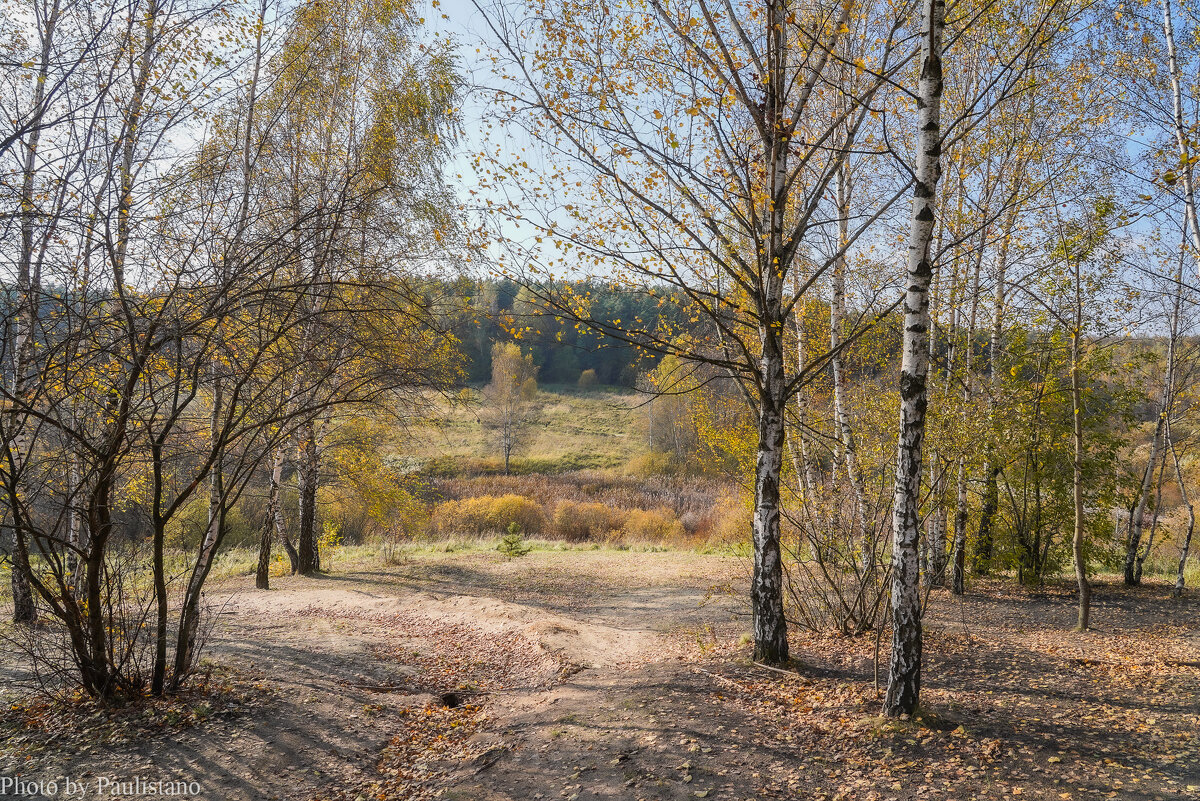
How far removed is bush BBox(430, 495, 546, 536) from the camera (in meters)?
21.6

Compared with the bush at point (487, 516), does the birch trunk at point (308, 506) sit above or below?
above

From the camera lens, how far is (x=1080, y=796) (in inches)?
132

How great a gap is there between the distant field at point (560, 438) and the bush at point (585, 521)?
6724 mm

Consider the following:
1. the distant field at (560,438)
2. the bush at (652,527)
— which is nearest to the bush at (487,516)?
the bush at (652,527)

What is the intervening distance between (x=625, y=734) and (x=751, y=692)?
49.9 inches

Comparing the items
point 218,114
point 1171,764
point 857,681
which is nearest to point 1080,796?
point 1171,764

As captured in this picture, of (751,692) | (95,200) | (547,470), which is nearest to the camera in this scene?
(95,200)

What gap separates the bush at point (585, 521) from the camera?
2250 centimetres

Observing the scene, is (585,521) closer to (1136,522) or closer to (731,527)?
(731,527)

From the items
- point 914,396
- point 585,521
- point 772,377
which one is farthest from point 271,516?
point 585,521

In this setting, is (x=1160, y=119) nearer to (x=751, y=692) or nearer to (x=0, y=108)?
(x=751, y=692)

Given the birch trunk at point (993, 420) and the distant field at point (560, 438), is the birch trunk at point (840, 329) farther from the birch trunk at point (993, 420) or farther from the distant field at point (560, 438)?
the distant field at point (560, 438)

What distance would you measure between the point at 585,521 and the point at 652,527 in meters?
2.53

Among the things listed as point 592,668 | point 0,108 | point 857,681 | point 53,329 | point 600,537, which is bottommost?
point 600,537
